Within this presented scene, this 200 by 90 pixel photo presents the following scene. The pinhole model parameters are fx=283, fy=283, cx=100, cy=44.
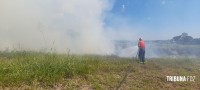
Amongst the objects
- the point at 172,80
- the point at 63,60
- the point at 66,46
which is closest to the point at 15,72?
the point at 63,60

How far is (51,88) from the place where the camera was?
12102 millimetres

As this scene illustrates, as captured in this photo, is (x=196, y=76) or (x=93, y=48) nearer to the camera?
(x=196, y=76)

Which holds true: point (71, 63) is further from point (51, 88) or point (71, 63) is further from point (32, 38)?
point (32, 38)

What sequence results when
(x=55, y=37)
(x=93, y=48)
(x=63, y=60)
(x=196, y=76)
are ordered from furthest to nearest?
(x=93, y=48), (x=55, y=37), (x=196, y=76), (x=63, y=60)

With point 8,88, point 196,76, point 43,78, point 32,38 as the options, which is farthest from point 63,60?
point 32,38

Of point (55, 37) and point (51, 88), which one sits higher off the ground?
point (55, 37)

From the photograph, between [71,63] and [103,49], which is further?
[103,49]

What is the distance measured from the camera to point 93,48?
38.2 meters

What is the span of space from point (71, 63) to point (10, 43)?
1674cm

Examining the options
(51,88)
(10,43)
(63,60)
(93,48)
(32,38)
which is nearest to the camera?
(51,88)

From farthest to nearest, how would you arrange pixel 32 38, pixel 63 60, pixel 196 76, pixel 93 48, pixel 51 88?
pixel 93 48 < pixel 32 38 < pixel 196 76 < pixel 63 60 < pixel 51 88

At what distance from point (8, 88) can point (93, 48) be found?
89.0 ft

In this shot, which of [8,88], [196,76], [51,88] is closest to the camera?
[8,88]

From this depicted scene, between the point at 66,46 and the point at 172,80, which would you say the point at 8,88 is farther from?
the point at 66,46
